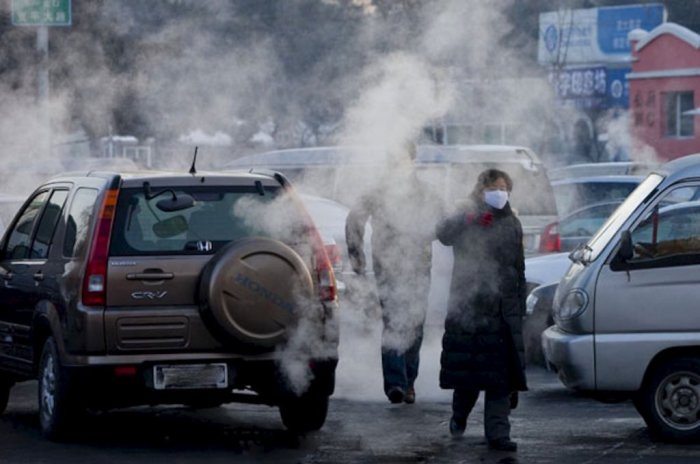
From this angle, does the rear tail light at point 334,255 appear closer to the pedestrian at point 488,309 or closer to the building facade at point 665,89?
the pedestrian at point 488,309

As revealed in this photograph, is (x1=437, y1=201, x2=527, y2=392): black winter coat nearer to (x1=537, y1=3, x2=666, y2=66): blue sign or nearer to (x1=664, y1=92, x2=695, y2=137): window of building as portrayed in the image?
(x1=664, y1=92, x2=695, y2=137): window of building

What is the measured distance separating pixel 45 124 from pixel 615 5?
97.0 ft

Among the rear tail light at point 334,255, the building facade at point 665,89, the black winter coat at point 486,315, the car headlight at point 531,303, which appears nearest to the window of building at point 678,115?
the building facade at point 665,89

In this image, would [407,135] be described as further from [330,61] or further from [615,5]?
[615,5]

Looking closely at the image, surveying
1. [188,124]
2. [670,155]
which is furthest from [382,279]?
[670,155]

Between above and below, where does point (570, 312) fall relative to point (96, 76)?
below

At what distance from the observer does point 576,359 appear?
9.82 m

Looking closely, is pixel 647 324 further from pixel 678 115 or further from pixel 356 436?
pixel 678 115

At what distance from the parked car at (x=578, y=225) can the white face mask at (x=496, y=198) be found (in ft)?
25.5

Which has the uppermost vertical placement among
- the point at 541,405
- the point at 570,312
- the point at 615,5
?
the point at 615,5

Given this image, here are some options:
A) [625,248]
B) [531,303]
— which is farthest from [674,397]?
[531,303]

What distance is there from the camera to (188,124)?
19.7m

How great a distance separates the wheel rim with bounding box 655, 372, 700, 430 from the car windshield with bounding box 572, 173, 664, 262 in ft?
2.91

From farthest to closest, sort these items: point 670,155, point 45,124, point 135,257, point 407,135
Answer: point 670,155 → point 45,124 → point 407,135 → point 135,257
